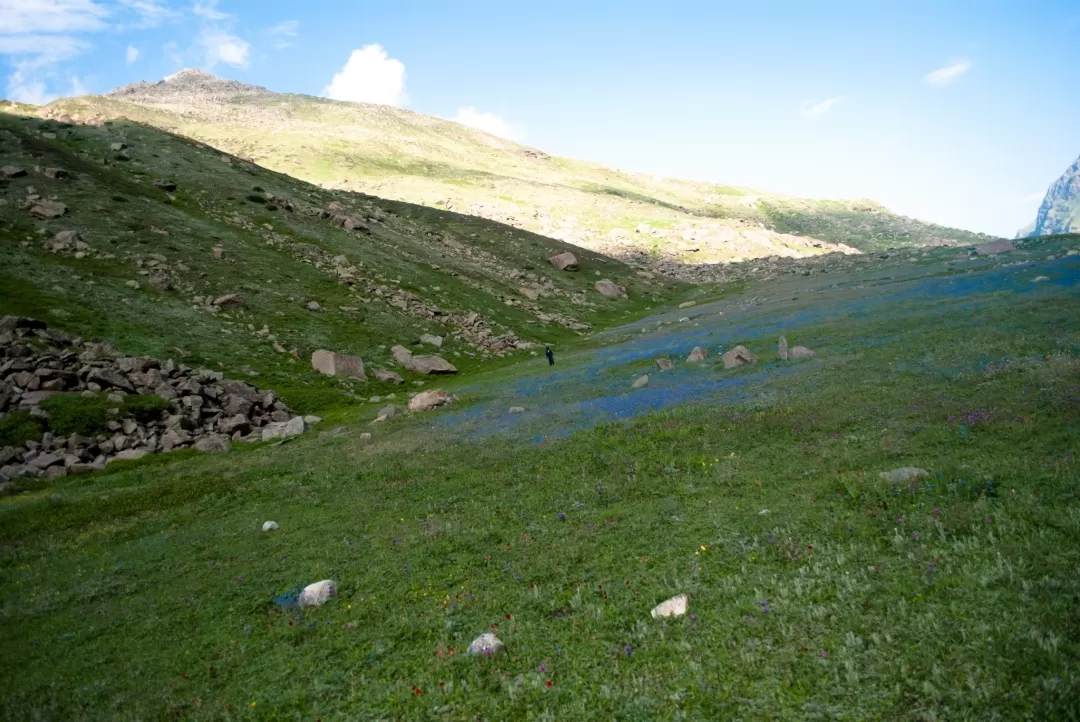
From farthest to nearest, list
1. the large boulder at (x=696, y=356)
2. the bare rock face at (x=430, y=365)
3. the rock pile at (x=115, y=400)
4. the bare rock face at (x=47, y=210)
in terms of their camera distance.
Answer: the bare rock face at (x=47, y=210) < the bare rock face at (x=430, y=365) < the large boulder at (x=696, y=356) < the rock pile at (x=115, y=400)

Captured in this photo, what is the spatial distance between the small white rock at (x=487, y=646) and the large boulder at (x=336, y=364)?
134ft

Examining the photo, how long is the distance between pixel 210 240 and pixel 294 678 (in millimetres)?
66013

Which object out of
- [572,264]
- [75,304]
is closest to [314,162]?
[572,264]

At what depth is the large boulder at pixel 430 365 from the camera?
174ft

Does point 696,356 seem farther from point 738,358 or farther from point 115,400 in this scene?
point 115,400

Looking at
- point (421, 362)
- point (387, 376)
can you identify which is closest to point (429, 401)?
point (387, 376)

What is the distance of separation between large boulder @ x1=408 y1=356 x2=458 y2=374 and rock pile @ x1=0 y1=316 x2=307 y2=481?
52.2 feet

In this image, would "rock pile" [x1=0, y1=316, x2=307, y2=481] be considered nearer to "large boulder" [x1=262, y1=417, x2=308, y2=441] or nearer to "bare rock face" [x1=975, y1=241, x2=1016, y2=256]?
"large boulder" [x1=262, y1=417, x2=308, y2=441]

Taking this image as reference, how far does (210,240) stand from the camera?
63031 mm

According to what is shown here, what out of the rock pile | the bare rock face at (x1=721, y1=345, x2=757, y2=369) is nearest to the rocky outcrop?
the rock pile

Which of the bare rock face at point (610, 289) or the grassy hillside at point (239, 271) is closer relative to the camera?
the grassy hillside at point (239, 271)

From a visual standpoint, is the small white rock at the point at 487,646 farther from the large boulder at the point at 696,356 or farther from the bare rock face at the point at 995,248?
the bare rock face at the point at 995,248

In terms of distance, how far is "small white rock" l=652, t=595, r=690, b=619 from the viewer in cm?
960

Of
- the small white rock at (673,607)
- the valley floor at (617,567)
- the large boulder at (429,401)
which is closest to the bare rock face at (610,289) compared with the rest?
the large boulder at (429,401)
